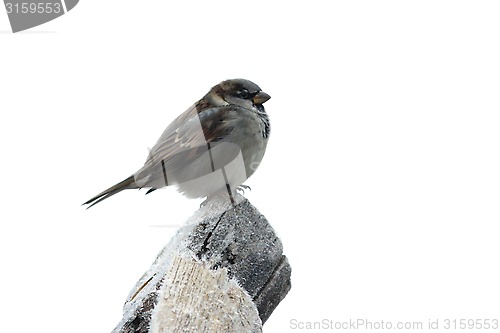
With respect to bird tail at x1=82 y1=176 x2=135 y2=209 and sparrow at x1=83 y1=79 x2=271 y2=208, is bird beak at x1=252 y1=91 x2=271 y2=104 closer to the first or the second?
sparrow at x1=83 y1=79 x2=271 y2=208

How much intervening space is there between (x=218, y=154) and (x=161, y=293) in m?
1.18

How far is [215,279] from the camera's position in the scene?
2.75m

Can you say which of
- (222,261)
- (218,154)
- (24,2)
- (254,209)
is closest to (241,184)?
(218,154)

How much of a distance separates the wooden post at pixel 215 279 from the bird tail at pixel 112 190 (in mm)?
608

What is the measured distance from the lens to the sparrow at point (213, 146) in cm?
367

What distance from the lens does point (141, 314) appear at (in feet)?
8.99

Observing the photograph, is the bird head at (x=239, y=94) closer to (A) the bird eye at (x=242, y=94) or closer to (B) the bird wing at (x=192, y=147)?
(A) the bird eye at (x=242, y=94)

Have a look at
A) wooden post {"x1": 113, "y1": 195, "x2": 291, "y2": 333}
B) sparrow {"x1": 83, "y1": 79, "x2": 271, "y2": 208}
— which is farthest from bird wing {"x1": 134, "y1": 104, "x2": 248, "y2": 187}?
wooden post {"x1": 113, "y1": 195, "x2": 291, "y2": 333}

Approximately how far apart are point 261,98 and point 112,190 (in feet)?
3.34

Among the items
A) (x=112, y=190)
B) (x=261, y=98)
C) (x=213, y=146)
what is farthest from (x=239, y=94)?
(x=112, y=190)

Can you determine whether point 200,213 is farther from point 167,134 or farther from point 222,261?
point 167,134

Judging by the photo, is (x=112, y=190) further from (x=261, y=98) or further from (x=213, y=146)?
(x=261, y=98)

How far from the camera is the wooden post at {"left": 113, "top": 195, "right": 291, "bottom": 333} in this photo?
106 inches

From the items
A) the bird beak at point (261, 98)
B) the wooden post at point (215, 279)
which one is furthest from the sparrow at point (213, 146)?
the wooden post at point (215, 279)
